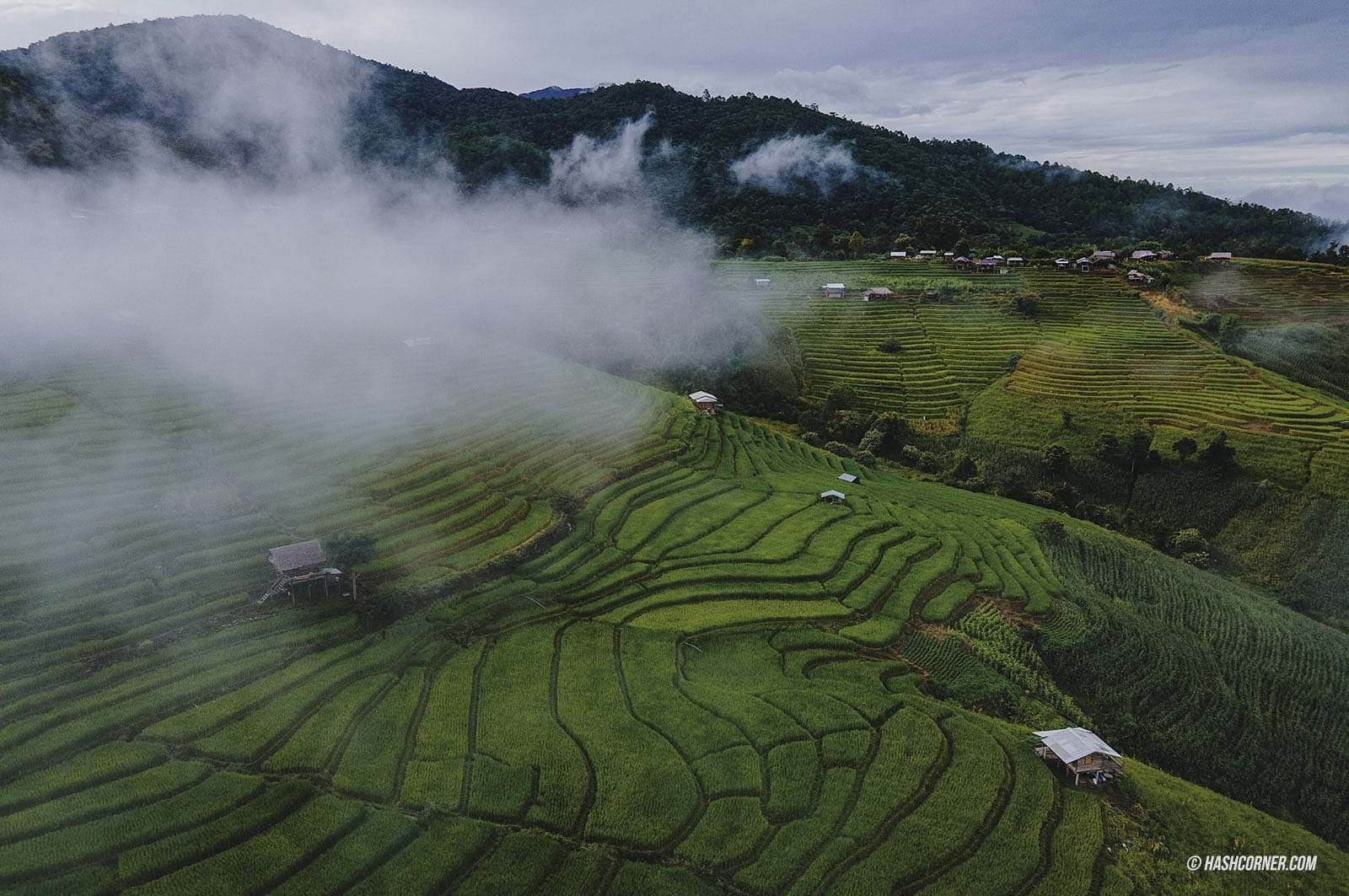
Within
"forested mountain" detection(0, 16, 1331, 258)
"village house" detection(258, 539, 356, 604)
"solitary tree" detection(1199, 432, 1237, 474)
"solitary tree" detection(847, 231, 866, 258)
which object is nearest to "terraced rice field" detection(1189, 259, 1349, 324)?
"forested mountain" detection(0, 16, 1331, 258)

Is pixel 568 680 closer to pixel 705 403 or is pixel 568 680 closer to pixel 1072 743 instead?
pixel 1072 743

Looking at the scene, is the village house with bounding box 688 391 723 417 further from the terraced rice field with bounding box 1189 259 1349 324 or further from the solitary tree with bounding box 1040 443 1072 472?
the terraced rice field with bounding box 1189 259 1349 324

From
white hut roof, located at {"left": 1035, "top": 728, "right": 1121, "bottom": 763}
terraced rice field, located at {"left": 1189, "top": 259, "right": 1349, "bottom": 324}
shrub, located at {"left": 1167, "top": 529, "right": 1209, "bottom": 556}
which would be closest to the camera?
white hut roof, located at {"left": 1035, "top": 728, "right": 1121, "bottom": 763}

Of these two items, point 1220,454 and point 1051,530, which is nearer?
point 1051,530

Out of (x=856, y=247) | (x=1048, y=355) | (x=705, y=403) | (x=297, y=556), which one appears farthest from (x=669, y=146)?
(x=297, y=556)

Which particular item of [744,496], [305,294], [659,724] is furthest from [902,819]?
[305,294]

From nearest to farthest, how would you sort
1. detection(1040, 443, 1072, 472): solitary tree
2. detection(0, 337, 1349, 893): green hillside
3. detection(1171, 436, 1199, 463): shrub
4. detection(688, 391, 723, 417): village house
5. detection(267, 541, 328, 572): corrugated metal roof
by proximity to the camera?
detection(0, 337, 1349, 893): green hillside → detection(267, 541, 328, 572): corrugated metal roof → detection(1171, 436, 1199, 463): shrub → detection(1040, 443, 1072, 472): solitary tree → detection(688, 391, 723, 417): village house

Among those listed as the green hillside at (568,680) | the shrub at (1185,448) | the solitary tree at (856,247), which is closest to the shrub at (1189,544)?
the green hillside at (568,680)
